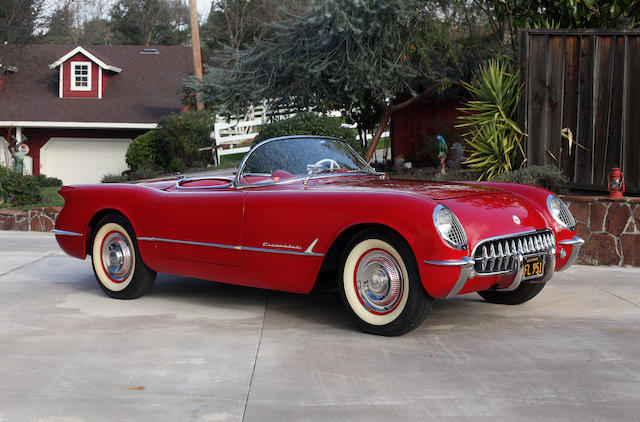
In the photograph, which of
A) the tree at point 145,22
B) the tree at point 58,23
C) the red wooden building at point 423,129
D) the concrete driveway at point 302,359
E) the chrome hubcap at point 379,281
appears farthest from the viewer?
the tree at point 145,22

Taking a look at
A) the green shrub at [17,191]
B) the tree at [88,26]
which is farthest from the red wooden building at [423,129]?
the tree at [88,26]

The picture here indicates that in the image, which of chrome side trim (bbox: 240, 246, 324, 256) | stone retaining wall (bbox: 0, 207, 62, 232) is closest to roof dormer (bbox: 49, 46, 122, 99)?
Result: stone retaining wall (bbox: 0, 207, 62, 232)

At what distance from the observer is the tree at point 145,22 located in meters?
44.2

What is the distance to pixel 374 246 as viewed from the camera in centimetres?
490

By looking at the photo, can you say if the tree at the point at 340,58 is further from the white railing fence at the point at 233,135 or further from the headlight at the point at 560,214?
the white railing fence at the point at 233,135

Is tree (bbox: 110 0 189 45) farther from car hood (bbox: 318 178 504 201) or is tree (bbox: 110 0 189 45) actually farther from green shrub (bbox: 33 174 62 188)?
car hood (bbox: 318 178 504 201)

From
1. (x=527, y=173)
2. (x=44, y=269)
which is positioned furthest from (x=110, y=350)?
(x=527, y=173)

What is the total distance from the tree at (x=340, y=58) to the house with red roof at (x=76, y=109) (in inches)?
445

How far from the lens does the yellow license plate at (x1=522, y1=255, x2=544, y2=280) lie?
4980 millimetres

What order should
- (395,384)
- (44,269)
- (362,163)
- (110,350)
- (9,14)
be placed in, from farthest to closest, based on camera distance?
(9,14) < (44,269) < (362,163) < (110,350) < (395,384)

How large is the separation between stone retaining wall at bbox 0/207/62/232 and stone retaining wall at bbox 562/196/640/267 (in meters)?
8.83

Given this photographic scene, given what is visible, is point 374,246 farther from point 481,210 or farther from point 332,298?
point 332,298

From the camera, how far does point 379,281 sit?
16.0 feet

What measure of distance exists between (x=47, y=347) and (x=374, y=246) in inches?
85.5
